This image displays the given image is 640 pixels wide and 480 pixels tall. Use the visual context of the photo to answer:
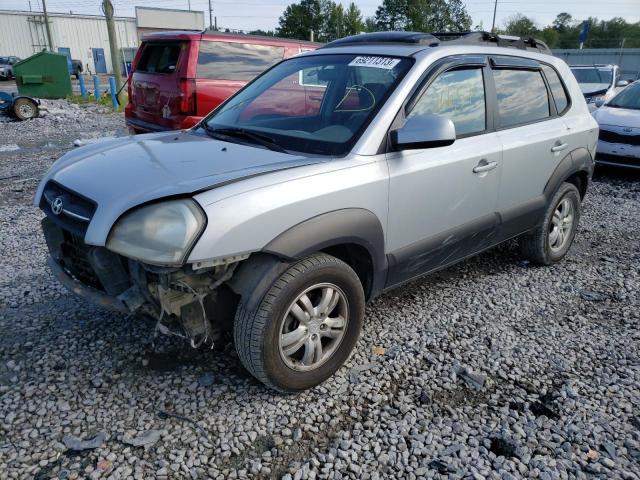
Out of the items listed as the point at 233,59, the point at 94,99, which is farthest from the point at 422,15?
the point at 233,59

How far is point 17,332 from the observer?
3.24m

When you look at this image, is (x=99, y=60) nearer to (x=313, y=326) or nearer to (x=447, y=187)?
(x=447, y=187)

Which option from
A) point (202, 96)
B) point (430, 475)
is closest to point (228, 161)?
point (430, 475)

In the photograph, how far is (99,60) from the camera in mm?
52469

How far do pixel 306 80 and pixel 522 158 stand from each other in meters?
1.68

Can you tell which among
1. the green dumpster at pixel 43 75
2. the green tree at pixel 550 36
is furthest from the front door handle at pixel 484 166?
the green tree at pixel 550 36

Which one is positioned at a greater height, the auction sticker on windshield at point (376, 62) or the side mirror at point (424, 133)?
the auction sticker on windshield at point (376, 62)

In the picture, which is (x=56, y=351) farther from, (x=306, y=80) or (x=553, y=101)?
(x=553, y=101)

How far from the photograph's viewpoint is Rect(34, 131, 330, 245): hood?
224 cm

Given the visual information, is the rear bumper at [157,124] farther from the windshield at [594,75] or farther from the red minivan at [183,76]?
the windshield at [594,75]

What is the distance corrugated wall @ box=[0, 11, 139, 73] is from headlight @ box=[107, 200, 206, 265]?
54.8 metres

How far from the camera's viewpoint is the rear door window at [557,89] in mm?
4180

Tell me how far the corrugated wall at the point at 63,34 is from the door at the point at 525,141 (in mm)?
54330

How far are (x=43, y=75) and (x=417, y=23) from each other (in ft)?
204
